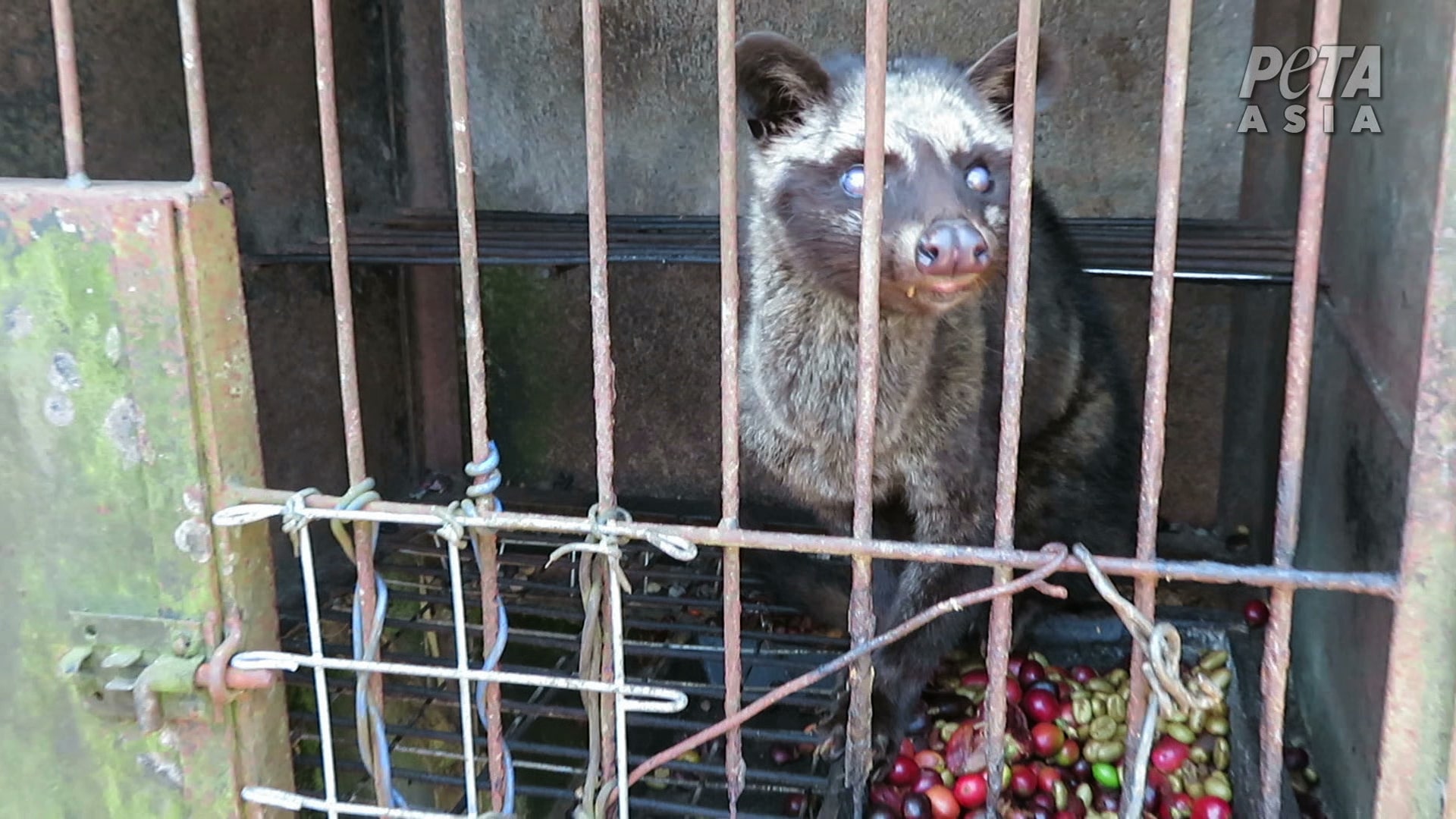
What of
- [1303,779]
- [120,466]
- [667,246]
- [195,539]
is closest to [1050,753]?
[1303,779]

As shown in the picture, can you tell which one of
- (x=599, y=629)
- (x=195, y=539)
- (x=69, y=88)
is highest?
(x=69, y=88)

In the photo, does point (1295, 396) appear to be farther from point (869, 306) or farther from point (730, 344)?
point (730, 344)

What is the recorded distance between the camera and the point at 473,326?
1778 millimetres

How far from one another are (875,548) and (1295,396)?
24.1 inches

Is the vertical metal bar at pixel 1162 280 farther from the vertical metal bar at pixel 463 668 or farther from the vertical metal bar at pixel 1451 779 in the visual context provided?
the vertical metal bar at pixel 463 668

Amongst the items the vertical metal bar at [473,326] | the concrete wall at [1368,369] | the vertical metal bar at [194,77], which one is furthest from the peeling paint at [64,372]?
the concrete wall at [1368,369]

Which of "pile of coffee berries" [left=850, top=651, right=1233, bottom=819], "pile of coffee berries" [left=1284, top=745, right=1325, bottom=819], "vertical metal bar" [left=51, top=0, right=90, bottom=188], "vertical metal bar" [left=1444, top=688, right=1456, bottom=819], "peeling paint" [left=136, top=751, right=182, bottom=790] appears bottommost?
"pile of coffee berries" [left=1284, top=745, right=1325, bottom=819]

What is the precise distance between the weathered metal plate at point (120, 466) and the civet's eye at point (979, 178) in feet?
4.52

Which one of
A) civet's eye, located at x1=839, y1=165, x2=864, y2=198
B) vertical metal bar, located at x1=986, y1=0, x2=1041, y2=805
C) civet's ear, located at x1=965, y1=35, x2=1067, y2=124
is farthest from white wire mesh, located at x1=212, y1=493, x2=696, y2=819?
civet's ear, located at x1=965, y1=35, x2=1067, y2=124

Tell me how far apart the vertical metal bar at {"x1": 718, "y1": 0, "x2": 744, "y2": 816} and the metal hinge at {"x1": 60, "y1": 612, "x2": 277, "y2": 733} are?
2.51ft

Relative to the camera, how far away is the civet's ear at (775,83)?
2143mm

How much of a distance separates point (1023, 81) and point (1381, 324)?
97 centimetres

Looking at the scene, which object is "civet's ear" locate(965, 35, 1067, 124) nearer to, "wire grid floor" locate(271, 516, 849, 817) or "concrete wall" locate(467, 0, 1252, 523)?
Answer: "concrete wall" locate(467, 0, 1252, 523)

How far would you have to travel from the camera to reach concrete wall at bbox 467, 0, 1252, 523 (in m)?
3.48
